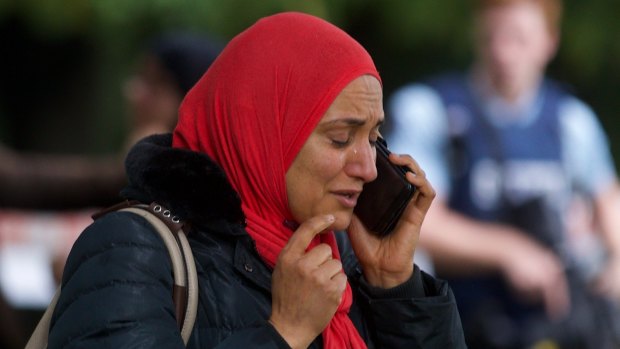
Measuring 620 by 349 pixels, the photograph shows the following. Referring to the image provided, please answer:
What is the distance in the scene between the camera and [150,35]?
9.50m

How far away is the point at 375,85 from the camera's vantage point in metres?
3.46

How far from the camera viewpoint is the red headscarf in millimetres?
3381

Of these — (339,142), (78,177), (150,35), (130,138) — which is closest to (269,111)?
(339,142)

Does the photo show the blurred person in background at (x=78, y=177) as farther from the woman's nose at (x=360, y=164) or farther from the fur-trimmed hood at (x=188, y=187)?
the woman's nose at (x=360, y=164)

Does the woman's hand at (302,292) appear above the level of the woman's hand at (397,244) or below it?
above

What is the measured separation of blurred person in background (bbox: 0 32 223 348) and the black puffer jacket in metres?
2.19

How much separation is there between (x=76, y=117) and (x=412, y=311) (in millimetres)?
7897

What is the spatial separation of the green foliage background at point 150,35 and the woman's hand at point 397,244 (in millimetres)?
5512

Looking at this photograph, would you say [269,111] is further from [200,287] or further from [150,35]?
[150,35]

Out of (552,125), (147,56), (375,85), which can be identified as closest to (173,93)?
(147,56)

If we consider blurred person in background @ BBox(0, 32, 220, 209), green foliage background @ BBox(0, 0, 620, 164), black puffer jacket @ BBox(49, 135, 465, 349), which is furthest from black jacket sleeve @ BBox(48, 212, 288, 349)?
green foliage background @ BBox(0, 0, 620, 164)

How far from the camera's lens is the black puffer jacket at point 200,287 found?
313 cm

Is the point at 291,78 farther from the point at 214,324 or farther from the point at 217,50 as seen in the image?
the point at 217,50

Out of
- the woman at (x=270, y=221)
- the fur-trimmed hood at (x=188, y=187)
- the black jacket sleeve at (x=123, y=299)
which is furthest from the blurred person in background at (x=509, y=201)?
the black jacket sleeve at (x=123, y=299)
